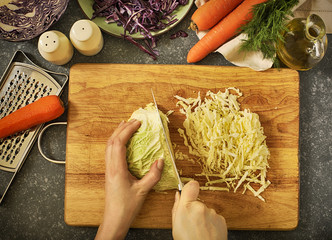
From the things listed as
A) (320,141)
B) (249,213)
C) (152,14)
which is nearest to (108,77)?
(152,14)

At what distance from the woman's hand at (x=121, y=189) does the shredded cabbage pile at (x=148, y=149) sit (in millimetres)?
60

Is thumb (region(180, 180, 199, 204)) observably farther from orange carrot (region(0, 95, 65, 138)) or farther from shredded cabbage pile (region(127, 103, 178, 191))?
orange carrot (region(0, 95, 65, 138))

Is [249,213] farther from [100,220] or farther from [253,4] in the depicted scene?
[253,4]

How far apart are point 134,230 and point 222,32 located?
166 cm

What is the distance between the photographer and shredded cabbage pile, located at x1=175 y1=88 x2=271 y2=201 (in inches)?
82.4

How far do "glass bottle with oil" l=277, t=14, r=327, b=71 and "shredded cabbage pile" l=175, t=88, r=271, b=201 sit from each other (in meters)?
0.47

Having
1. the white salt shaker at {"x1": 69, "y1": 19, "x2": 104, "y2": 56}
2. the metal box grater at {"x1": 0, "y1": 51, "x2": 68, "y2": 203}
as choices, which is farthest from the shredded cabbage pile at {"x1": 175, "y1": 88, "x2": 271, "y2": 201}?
the metal box grater at {"x1": 0, "y1": 51, "x2": 68, "y2": 203}

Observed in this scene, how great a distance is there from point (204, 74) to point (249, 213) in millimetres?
1094

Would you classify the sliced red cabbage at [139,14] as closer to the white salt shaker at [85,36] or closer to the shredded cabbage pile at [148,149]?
the white salt shaker at [85,36]

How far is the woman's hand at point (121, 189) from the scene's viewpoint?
1.98m

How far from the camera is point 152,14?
2.22m

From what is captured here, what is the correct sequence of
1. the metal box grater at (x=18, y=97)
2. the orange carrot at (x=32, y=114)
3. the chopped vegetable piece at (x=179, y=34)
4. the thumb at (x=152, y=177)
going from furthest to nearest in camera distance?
1. the chopped vegetable piece at (x=179, y=34)
2. the metal box grater at (x=18, y=97)
3. the orange carrot at (x=32, y=114)
4. the thumb at (x=152, y=177)

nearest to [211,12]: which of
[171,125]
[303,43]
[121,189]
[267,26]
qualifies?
[267,26]

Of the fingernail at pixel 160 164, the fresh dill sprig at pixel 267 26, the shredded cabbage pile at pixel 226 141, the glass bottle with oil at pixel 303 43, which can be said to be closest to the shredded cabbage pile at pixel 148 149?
the fingernail at pixel 160 164
